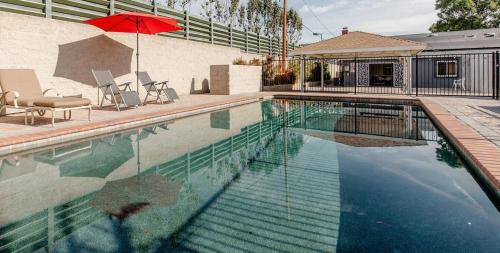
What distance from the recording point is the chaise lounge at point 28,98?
6.43m

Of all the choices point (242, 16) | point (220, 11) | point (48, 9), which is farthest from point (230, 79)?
point (242, 16)

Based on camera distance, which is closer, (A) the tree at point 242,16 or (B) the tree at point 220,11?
(B) the tree at point 220,11

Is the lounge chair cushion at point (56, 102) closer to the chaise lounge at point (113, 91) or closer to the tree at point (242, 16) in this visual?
the chaise lounge at point (113, 91)

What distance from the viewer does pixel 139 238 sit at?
8.14ft

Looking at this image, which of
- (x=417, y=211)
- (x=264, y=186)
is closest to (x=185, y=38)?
(x=264, y=186)

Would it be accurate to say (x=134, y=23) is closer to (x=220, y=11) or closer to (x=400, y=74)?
(x=220, y=11)

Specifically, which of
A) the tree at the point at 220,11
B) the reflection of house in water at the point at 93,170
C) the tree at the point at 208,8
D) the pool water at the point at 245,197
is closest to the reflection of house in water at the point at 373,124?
the pool water at the point at 245,197

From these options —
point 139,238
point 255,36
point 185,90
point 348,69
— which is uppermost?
point 255,36

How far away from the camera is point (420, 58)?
17.3m

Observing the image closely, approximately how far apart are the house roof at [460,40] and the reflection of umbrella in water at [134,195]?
17934 mm

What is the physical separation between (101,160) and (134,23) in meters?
6.49

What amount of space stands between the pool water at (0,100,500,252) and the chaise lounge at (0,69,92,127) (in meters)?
1.13

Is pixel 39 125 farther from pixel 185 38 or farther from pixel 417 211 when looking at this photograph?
pixel 185 38

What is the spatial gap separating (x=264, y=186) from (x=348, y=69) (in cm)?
2185
